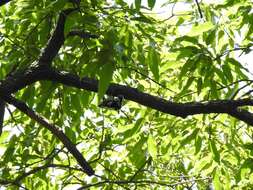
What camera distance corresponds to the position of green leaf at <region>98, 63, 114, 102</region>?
245 cm

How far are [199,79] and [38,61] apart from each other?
1.23 meters

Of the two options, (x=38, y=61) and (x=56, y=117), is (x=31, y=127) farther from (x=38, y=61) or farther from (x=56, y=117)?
(x=38, y=61)

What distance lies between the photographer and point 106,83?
2.47 m

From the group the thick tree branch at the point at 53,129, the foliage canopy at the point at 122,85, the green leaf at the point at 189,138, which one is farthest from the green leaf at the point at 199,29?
Answer: the thick tree branch at the point at 53,129

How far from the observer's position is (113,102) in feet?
10.6

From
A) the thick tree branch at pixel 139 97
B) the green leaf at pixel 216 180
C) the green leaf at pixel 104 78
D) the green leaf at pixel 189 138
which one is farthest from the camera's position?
the green leaf at pixel 216 180

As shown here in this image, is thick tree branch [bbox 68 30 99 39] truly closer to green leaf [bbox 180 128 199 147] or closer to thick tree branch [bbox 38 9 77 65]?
thick tree branch [bbox 38 9 77 65]

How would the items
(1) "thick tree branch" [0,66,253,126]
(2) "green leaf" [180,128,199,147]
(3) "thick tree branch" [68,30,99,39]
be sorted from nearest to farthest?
(1) "thick tree branch" [0,66,253,126]
(3) "thick tree branch" [68,30,99,39]
(2) "green leaf" [180,128,199,147]

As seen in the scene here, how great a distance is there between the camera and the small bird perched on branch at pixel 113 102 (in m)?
3.22

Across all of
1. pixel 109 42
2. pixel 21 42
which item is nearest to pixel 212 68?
pixel 109 42

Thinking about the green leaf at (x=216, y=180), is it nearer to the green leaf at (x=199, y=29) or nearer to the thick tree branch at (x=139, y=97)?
the thick tree branch at (x=139, y=97)

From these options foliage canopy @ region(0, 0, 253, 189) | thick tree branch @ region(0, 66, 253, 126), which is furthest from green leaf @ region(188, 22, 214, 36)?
thick tree branch @ region(0, 66, 253, 126)

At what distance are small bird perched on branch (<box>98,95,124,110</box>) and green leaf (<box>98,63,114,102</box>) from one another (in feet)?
2.17

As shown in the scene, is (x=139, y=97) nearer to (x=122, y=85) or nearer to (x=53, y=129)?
(x=122, y=85)
